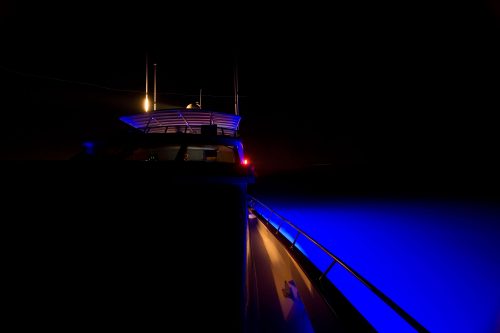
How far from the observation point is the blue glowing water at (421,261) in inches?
179

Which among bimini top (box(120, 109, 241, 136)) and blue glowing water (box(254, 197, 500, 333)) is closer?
blue glowing water (box(254, 197, 500, 333))

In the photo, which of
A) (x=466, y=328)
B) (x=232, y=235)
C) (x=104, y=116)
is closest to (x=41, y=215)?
(x=232, y=235)

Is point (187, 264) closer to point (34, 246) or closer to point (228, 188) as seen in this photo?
point (228, 188)

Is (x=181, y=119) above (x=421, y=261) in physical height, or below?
above

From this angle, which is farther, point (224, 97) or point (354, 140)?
point (354, 140)

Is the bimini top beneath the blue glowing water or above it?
above

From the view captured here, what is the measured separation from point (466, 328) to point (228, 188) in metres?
5.70

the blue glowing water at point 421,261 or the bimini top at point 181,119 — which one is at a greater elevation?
the bimini top at point 181,119

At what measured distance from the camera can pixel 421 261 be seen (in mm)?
7297

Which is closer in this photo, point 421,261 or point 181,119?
point 181,119

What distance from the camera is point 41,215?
1169 millimetres

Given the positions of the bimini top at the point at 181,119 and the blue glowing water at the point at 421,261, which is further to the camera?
the bimini top at the point at 181,119

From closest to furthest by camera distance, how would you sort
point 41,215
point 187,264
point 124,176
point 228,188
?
point 187,264 < point 41,215 < point 124,176 < point 228,188

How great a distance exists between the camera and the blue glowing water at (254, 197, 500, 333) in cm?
455
